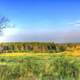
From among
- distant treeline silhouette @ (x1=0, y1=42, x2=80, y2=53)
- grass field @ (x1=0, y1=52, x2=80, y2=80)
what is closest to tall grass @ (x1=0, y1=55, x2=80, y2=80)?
grass field @ (x1=0, y1=52, x2=80, y2=80)

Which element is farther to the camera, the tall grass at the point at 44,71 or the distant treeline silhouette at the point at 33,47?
the distant treeline silhouette at the point at 33,47

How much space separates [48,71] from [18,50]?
32.7 meters

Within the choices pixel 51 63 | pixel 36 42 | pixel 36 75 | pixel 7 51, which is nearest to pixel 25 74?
pixel 36 75

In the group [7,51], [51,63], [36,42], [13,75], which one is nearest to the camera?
[13,75]

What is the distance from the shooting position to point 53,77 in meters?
15.9

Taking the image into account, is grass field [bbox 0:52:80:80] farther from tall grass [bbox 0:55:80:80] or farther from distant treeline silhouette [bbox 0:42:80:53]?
distant treeline silhouette [bbox 0:42:80:53]

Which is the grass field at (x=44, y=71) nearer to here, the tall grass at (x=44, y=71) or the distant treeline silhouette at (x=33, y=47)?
the tall grass at (x=44, y=71)

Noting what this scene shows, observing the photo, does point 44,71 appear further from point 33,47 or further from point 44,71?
point 33,47

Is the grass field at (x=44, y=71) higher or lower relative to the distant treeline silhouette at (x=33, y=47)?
lower

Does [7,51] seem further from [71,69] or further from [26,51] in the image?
[71,69]

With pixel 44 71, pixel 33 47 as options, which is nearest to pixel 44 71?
pixel 44 71

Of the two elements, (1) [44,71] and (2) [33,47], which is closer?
(1) [44,71]

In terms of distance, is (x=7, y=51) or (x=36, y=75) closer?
(x=36, y=75)

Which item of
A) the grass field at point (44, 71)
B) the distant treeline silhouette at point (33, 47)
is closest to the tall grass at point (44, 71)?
the grass field at point (44, 71)
